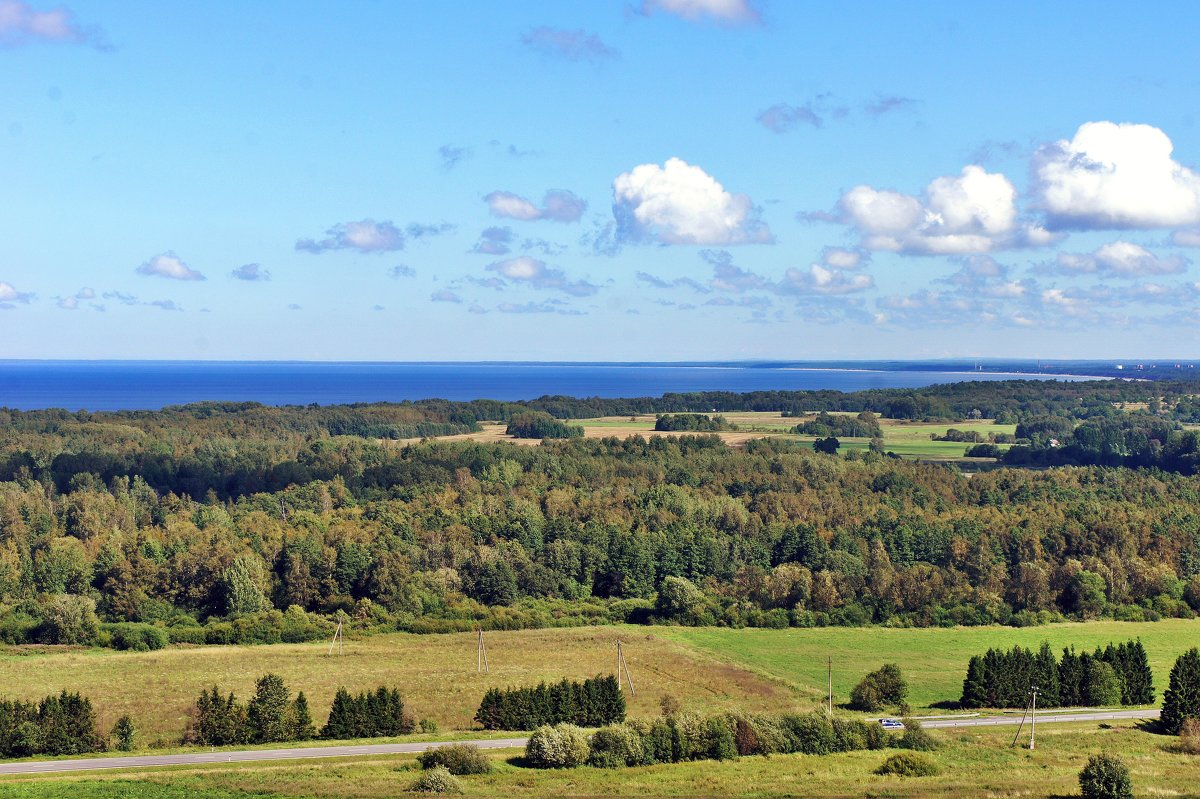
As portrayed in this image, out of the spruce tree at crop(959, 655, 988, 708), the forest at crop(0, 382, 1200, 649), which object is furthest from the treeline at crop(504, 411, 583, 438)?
the spruce tree at crop(959, 655, 988, 708)

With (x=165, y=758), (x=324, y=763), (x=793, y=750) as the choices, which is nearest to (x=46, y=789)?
(x=165, y=758)

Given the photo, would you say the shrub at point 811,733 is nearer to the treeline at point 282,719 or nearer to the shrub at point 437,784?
the shrub at point 437,784

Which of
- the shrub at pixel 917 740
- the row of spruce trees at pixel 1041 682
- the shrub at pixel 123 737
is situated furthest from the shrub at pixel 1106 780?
the shrub at pixel 123 737

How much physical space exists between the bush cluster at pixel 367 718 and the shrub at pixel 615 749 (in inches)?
400

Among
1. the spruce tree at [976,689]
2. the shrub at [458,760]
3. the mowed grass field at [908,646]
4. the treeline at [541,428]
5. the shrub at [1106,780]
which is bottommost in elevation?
the mowed grass field at [908,646]

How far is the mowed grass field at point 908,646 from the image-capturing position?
209 feet

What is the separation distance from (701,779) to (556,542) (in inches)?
2129

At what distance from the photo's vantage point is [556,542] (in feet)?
316

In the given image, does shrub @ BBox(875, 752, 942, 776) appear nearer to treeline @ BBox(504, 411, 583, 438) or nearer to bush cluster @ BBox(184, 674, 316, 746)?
bush cluster @ BBox(184, 674, 316, 746)

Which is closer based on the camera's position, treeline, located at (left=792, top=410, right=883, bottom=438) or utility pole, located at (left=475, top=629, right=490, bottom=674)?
utility pole, located at (left=475, top=629, right=490, bottom=674)

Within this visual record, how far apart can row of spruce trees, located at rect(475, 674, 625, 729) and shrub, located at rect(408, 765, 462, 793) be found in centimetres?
1122

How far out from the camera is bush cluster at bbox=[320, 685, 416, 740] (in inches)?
1988

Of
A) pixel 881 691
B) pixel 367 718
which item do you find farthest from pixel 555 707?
pixel 881 691

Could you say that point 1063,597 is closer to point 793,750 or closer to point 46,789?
point 793,750
